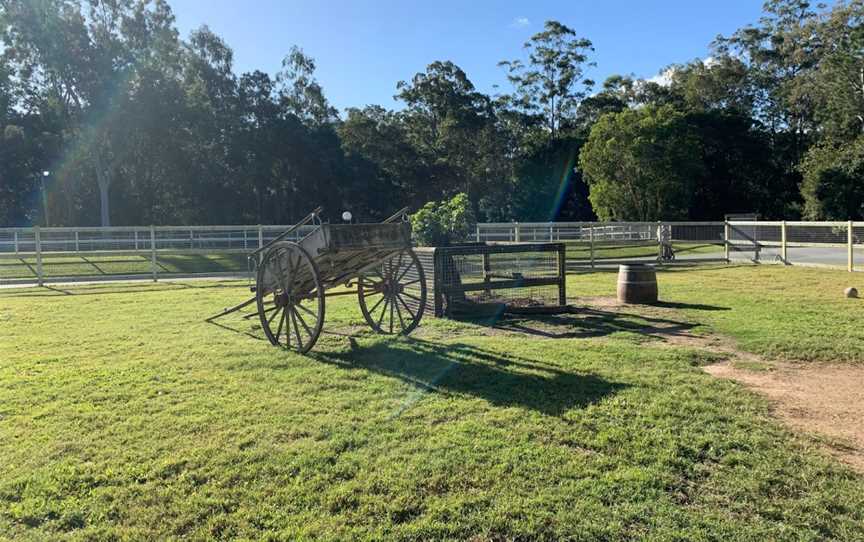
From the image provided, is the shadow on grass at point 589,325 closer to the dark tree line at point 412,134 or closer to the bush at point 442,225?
the bush at point 442,225

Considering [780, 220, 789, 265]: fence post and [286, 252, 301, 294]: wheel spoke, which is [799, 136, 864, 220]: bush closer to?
[780, 220, 789, 265]: fence post

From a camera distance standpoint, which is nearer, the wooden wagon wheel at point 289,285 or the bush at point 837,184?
the wooden wagon wheel at point 289,285

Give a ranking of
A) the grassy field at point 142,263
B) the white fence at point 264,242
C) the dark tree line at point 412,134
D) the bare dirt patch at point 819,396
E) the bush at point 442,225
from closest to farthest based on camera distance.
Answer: the bare dirt patch at point 819,396
the bush at point 442,225
the white fence at point 264,242
the grassy field at point 142,263
the dark tree line at point 412,134

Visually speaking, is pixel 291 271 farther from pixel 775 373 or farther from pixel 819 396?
pixel 819 396

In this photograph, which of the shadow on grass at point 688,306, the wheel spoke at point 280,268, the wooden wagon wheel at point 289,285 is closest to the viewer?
the wooden wagon wheel at point 289,285

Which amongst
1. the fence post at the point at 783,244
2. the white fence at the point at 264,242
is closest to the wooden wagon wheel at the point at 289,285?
the white fence at the point at 264,242

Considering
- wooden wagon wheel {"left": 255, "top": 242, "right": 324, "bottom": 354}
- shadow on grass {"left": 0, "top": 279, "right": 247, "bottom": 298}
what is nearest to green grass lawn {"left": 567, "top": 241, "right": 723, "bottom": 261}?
shadow on grass {"left": 0, "top": 279, "right": 247, "bottom": 298}

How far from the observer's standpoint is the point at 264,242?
21.9 meters

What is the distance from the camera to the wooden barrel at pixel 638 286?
34.1 ft

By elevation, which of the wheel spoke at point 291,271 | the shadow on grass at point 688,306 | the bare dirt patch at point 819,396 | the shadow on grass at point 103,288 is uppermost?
the wheel spoke at point 291,271

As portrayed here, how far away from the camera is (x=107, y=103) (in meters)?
33.4

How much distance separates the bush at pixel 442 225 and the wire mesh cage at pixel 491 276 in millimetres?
421

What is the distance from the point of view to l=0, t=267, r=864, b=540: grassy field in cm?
305

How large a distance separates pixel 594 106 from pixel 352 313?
160 feet
